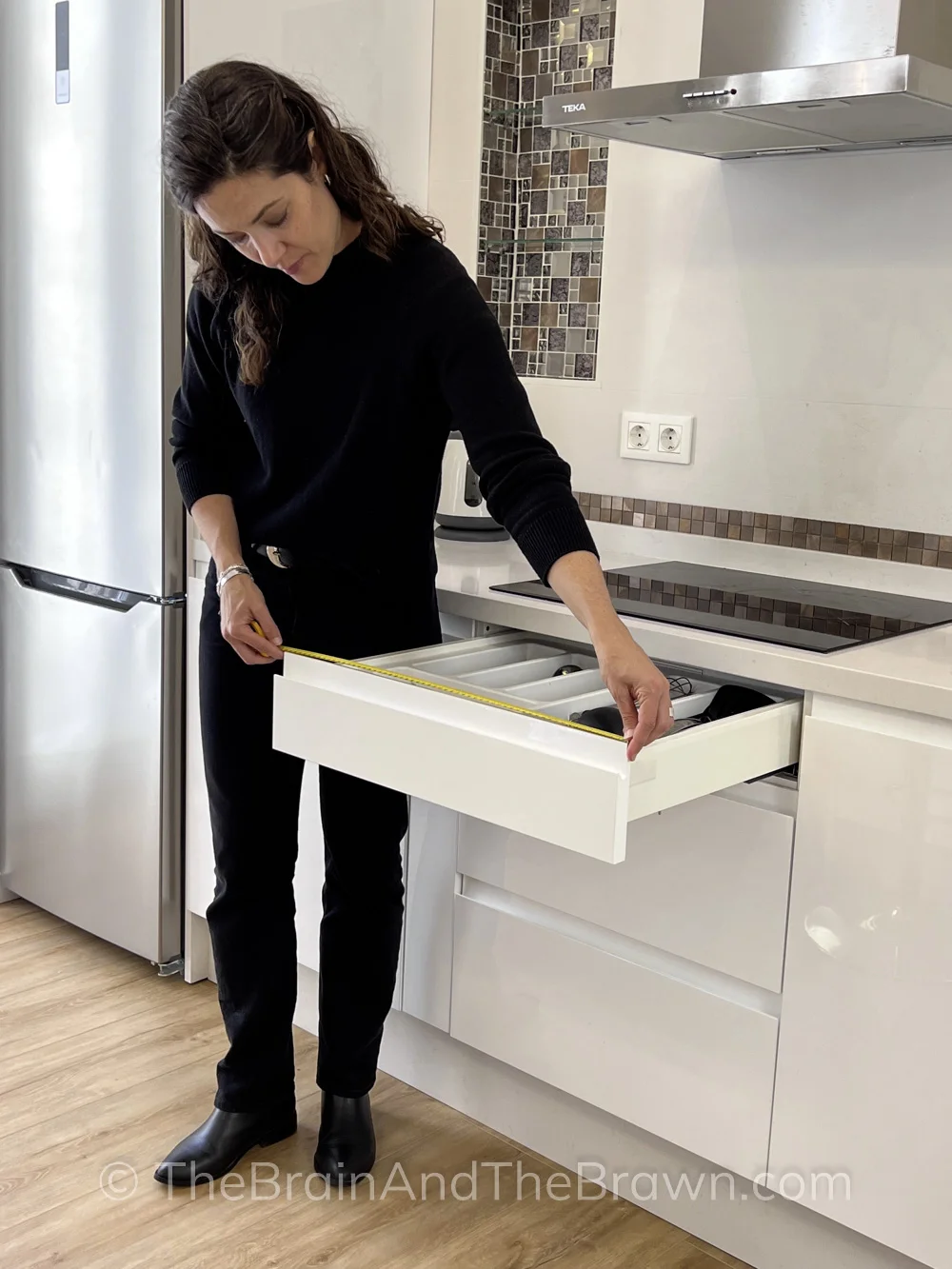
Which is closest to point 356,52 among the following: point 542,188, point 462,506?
point 542,188

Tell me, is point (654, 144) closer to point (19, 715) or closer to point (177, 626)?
point (177, 626)

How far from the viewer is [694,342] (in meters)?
2.19

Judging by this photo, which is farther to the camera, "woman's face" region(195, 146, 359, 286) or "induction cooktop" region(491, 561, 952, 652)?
"induction cooktop" region(491, 561, 952, 652)

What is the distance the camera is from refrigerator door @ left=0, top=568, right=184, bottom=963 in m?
2.36

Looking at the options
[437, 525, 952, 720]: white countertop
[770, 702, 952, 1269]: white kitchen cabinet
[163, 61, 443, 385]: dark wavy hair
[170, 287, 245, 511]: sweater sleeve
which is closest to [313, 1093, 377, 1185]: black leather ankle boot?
[770, 702, 952, 1269]: white kitchen cabinet

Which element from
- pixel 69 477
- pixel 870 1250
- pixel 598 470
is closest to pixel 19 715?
pixel 69 477

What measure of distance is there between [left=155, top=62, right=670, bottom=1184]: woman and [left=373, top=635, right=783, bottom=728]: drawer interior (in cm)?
7

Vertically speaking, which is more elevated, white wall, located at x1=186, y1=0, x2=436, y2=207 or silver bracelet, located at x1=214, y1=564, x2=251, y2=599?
white wall, located at x1=186, y1=0, x2=436, y2=207

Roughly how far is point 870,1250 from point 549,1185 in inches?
17.9

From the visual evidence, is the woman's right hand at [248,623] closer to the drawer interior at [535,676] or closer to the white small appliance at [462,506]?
the drawer interior at [535,676]

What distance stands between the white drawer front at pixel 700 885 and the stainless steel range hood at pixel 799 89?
2.72ft

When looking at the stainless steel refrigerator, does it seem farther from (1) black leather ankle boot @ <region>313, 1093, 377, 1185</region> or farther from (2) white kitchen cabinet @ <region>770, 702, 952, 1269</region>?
(2) white kitchen cabinet @ <region>770, 702, 952, 1269</region>

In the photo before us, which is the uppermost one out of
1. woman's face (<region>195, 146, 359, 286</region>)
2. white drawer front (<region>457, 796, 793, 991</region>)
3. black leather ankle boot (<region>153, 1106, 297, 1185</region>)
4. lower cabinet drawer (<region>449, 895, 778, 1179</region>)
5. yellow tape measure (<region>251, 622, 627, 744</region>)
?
woman's face (<region>195, 146, 359, 286</region>)

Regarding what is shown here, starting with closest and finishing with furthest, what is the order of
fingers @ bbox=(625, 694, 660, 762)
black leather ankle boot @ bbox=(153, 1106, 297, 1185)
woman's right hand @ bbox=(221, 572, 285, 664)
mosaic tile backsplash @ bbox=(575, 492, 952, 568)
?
fingers @ bbox=(625, 694, 660, 762)
woman's right hand @ bbox=(221, 572, 285, 664)
black leather ankle boot @ bbox=(153, 1106, 297, 1185)
mosaic tile backsplash @ bbox=(575, 492, 952, 568)
